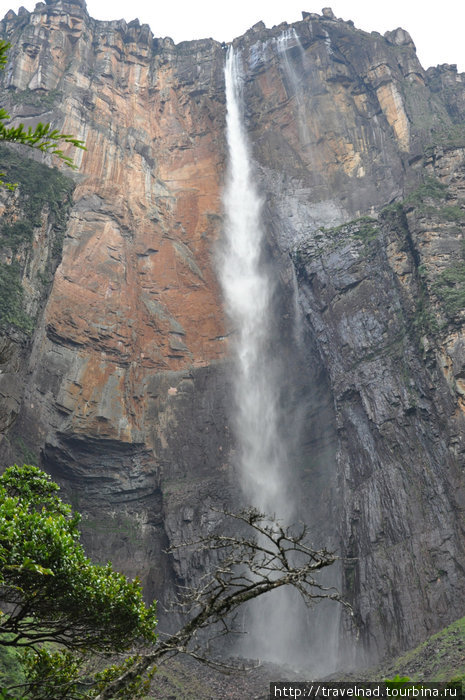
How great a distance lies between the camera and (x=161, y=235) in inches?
1523

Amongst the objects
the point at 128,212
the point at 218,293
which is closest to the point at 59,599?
the point at 218,293

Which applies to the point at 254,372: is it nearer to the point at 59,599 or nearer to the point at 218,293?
the point at 218,293

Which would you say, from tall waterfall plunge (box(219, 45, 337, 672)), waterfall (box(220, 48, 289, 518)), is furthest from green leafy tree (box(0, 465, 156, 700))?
waterfall (box(220, 48, 289, 518))

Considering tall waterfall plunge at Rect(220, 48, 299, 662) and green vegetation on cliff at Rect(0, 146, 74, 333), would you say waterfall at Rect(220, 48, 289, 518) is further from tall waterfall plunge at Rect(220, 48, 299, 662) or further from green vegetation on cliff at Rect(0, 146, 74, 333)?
green vegetation on cliff at Rect(0, 146, 74, 333)

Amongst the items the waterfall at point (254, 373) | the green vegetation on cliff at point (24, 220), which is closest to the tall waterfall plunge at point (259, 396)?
the waterfall at point (254, 373)

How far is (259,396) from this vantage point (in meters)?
34.7

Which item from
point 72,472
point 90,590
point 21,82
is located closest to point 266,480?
point 72,472

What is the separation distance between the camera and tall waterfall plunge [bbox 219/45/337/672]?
87.7 ft

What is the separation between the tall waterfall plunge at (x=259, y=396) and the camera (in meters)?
26.7

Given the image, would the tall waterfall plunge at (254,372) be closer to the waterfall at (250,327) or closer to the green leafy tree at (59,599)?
the waterfall at (250,327)

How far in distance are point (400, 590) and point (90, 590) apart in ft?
56.8

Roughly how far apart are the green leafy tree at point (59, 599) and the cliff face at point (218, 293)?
15.8 m

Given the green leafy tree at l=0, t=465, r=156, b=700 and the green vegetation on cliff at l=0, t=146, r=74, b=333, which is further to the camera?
the green vegetation on cliff at l=0, t=146, r=74, b=333

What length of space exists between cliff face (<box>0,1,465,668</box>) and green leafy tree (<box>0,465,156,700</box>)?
51.9 ft
